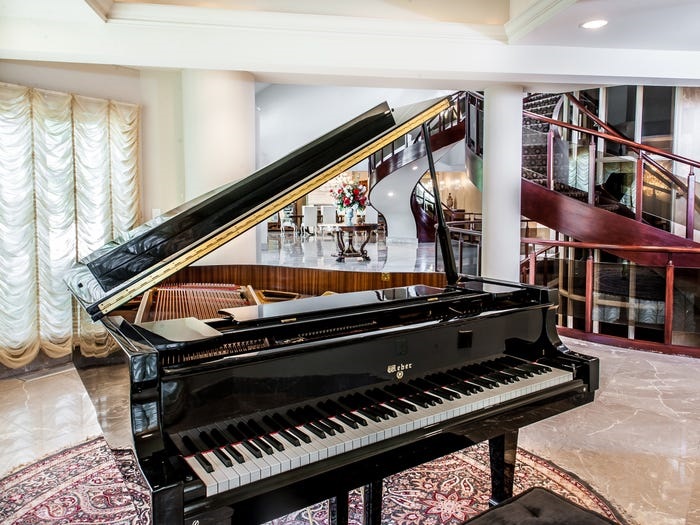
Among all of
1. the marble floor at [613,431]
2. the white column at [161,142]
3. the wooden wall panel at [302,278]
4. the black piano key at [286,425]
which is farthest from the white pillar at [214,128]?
the black piano key at [286,425]

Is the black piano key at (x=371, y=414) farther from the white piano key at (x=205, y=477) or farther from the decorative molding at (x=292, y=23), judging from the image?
the decorative molding at (x=292, y=23)

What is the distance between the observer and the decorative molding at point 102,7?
3440 mm

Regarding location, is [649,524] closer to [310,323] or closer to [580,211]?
[310,323]

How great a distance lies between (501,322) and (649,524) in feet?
3.83

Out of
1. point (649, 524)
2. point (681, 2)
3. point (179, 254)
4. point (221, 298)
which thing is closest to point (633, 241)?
point (681, 2)

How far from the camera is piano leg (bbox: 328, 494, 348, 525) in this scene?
1929 millimetres

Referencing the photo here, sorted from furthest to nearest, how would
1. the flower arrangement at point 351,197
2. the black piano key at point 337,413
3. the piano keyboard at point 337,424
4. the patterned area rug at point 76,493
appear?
the flower arrangement at point 351,197 < the patterned area rug at point 76,493 < the black piano key at point 337,413 < the piano keyboard at point 337,424

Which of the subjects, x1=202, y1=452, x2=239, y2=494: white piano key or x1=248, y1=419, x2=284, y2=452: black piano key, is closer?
x1=202, y1=452, x2=239, y2=494: white piano key

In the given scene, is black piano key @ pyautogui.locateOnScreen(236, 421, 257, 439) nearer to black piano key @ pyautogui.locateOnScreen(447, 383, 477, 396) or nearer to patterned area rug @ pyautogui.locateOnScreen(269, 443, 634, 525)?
black piano key @ pyautogui.locateOnScreen(447, 383, 477, 396)

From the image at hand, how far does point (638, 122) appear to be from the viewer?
30.5 feet

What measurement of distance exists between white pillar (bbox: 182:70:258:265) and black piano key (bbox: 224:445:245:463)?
3368 mm

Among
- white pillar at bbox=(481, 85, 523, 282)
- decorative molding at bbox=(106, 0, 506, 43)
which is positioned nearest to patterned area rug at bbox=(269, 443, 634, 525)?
white pillar at bbox=(481, 85, 523, 282)

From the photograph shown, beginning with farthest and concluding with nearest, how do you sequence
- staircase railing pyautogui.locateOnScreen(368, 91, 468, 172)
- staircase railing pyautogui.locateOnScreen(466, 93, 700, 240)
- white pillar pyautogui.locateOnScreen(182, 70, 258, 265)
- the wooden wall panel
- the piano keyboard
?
staircase railing pyautogui.locateOnScreen(368, 91, 468, 172) < staircase railing pyautogui.locateOnScreen(466, 93, 700, 240) < white pillar pyautogui.locateOnScreen(182, 70, 258, 265) < the wooden wall panel < the piano keyboard

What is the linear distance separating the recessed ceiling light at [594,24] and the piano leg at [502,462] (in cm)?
302
